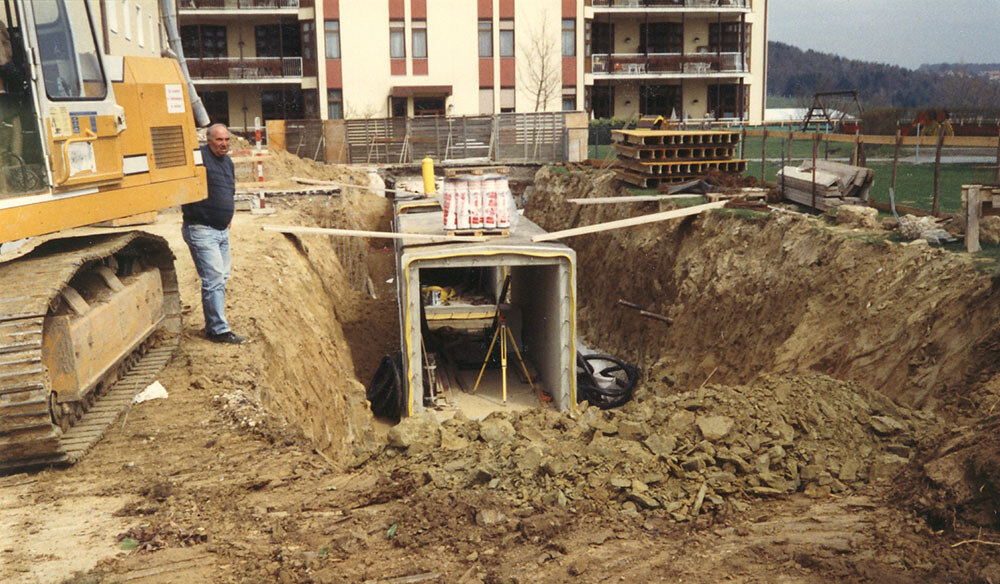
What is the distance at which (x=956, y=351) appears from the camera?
30.5 ft

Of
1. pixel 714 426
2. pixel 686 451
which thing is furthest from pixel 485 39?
pixel 686 451

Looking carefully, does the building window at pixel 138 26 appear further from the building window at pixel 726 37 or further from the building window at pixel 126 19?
the building window at pixel 726 37

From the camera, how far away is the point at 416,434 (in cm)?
753

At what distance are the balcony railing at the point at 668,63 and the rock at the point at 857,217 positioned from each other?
34.8 metres

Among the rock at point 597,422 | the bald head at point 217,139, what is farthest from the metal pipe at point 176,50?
the rock at point 597,422

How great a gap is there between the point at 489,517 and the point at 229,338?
5123 mm

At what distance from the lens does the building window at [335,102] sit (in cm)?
4441

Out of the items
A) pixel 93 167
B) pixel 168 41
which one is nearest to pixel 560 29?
pixel 168 41

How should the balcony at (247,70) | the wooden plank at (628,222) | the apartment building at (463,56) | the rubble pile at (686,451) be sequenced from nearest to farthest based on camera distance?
the rubble pile at (686,451) < the wooden plank at (628,222) < the apartment building at (463,56) < the balcony at (247,70)

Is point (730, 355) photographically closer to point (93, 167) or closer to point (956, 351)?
point (956, 351)

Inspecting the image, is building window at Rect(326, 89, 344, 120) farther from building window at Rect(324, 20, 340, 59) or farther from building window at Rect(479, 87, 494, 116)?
building window at Rect(479, 87, 494, 116)

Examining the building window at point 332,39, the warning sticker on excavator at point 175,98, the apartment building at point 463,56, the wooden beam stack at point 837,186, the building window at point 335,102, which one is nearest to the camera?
the warning sticker on excavator at point 175,98

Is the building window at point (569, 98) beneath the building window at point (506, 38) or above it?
beneath

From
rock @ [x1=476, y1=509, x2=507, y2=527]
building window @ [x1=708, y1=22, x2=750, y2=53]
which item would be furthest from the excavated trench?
building window @ [x1=708, y1=22, x2=750, y2=53]
